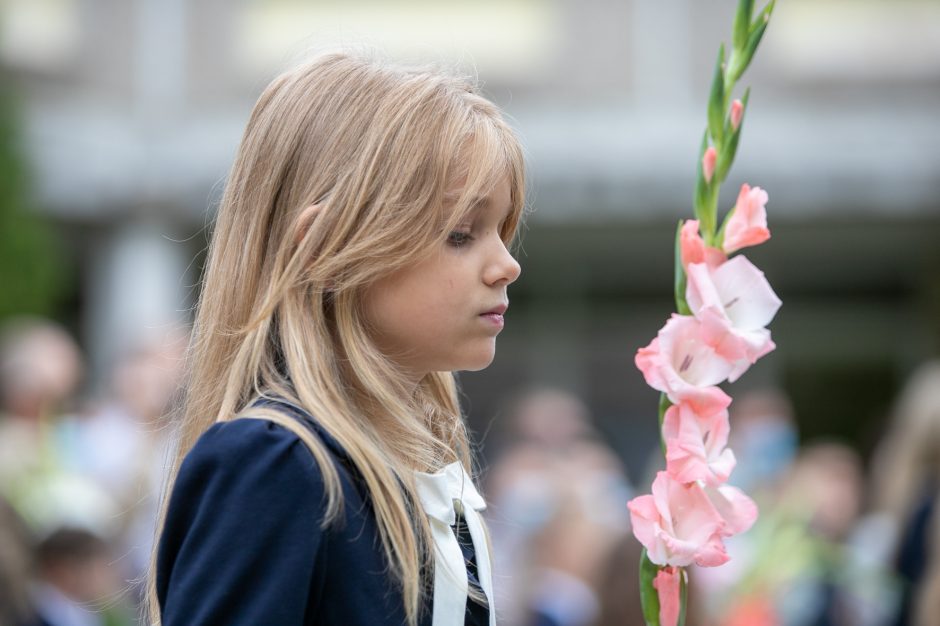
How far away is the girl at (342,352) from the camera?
1.42 meters

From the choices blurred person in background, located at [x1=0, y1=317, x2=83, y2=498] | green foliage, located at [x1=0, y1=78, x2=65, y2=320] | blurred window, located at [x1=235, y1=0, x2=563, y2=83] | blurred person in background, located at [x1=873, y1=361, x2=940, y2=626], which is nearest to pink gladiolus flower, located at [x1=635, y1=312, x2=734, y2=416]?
blurred person in background, located at [x1=873, y1=361, x2=940, y2=626]

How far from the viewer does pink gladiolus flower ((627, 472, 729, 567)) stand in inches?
62.2

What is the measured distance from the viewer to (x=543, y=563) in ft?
19.0

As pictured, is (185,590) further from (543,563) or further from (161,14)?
(161,14)

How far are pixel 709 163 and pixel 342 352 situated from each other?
0.50 m

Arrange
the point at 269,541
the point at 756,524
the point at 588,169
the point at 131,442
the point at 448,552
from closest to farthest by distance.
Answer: the point at 269,541 < the point at 448,552 < the point at 756,524 < the point at 131,442 < the point at 588,169

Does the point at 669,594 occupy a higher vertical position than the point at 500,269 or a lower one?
lower

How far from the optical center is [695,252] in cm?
164

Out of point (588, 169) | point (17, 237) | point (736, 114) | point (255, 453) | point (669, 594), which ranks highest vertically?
point (736, 114)

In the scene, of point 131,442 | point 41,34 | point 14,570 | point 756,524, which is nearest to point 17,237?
point 41,34

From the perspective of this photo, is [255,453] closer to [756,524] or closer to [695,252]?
[695,252]

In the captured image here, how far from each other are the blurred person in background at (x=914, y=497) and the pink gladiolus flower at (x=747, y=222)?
3.20 m

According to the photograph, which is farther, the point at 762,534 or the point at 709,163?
the point at 762,534

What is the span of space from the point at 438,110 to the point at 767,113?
36.4 feet
